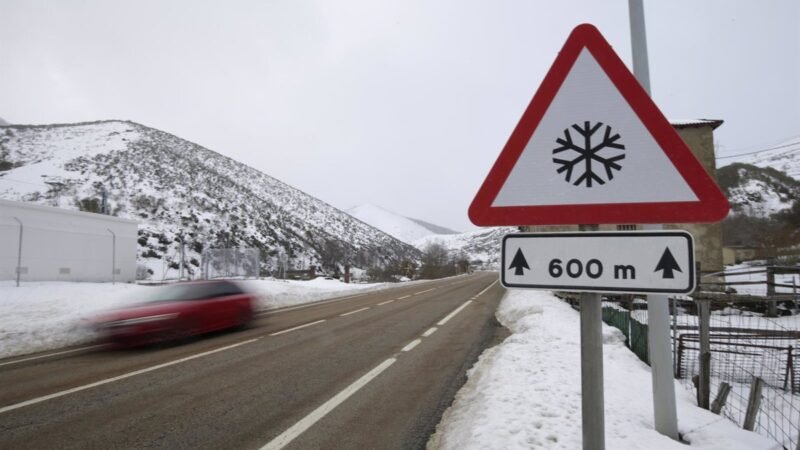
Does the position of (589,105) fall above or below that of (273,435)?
above

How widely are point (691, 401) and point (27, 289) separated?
2196 centimetres

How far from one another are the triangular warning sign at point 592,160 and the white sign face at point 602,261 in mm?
123

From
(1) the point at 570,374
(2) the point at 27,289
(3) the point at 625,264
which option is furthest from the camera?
(2) the point at 27,289

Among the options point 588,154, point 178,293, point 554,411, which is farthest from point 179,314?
point 588,154

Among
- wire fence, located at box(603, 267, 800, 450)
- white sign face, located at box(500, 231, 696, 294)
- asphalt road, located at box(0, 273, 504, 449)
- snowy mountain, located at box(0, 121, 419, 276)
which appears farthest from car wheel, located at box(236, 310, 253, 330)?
snowy mountain, located at box(0, 121, 419, 276)

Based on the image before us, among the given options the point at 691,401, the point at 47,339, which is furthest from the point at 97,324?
the point at 691,401

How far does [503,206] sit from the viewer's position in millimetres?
2016

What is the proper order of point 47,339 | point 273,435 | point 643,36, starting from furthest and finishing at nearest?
point 47,339 < point 273,435 < point 643,36

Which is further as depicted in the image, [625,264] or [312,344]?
[312,344]

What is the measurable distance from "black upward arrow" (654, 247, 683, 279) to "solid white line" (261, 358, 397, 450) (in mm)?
3396

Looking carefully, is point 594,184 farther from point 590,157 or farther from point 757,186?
point 757,186

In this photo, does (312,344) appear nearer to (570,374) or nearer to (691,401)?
(570,374)

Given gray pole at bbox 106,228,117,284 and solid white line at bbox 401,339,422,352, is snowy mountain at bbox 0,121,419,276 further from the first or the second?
solid white line at bbox 401,339,422,352

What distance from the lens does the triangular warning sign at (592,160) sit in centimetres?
173
